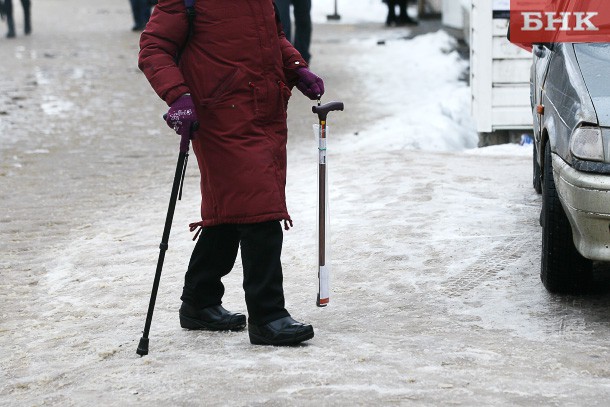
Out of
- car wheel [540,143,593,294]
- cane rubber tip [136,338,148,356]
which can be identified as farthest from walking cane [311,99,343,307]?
car wheel [540,143,593,294]

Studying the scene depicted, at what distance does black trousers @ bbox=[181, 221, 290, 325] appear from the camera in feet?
17.1

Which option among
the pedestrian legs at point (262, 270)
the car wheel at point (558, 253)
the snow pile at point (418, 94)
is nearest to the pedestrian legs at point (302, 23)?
the snow pile at point (418, 94)

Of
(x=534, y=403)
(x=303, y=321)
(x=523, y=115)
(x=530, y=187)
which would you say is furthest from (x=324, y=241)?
(x=523, y=115)

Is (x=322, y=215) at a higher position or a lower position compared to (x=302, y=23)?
higher

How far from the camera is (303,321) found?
18.9 feet

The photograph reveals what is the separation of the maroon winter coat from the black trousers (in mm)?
103

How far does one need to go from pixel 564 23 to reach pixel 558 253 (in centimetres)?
121

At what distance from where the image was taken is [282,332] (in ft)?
17.2

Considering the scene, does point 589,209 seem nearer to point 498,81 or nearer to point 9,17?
point 498,81

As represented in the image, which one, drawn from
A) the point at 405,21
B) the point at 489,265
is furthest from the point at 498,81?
the point at 405,21

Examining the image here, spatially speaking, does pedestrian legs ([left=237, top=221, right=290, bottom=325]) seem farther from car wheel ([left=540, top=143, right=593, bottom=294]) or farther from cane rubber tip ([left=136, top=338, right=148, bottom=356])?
car wheel ([left=540, top=143, right=593, bottom=294])

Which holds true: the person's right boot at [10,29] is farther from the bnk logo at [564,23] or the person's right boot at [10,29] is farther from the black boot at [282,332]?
the black boot at [282,332]

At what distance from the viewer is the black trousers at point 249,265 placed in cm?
523

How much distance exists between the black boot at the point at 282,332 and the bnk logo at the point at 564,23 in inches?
79.9
